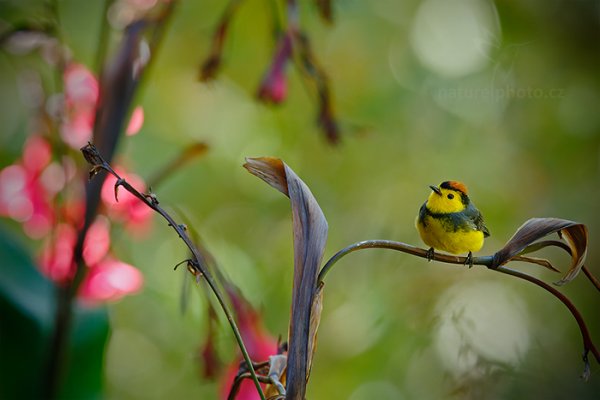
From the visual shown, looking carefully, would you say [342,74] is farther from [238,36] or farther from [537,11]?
[537,11]

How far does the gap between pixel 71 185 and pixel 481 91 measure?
1.93 ft

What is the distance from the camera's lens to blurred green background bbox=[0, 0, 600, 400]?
73 centimetres

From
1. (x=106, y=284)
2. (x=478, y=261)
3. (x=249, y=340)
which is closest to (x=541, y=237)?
(x=478, y=261)

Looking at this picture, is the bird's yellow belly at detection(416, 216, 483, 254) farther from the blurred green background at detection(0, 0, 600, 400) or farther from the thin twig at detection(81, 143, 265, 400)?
the blurred green background at detection(0, 0, 600, 400)

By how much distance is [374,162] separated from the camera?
0.87 m

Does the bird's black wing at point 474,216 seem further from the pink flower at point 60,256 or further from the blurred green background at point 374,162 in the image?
the blurred green background at point 374,162

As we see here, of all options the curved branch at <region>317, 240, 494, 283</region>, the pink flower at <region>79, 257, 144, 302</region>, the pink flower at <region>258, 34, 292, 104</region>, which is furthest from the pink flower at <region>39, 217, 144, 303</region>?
the curved branch at <region>317, 240, 494, 283</region>

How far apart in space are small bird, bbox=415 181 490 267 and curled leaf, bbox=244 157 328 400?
6 cm

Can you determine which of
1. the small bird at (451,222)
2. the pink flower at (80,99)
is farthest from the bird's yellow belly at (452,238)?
the pink flower at (80,99)

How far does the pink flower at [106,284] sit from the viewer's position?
0.39 meters

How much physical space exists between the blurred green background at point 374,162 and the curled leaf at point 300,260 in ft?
1.58

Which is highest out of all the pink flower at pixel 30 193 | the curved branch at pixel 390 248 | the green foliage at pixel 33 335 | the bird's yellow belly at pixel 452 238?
the pink flower at pixel 30 193

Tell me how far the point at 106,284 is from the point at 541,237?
272mm

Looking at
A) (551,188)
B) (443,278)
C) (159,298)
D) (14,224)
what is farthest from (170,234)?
(551,188)
